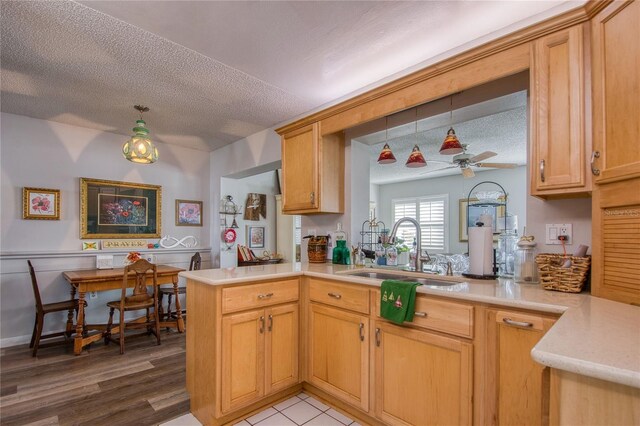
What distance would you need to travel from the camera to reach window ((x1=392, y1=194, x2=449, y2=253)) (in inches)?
278

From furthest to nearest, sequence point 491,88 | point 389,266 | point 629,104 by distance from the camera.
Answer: point 389,266
point 491,88
point 629,104

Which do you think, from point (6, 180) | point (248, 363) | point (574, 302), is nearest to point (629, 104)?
point (574, 302)

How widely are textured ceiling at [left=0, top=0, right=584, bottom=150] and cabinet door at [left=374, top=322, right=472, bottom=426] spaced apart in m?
1.85

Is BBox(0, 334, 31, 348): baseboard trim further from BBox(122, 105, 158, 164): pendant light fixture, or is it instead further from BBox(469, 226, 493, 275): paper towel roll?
BBox(469, 226, 493, 275): paper towel roll

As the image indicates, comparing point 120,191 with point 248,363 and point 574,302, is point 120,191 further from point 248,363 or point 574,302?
point 574,302

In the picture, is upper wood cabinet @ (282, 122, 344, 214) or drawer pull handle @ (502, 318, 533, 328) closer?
drawer pull handle @ (502, 318, 533, 328)

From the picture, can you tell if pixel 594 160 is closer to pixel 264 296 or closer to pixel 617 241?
pixel 617 241

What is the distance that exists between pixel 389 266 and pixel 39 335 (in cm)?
340

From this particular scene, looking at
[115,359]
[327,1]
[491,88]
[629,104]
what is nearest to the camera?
[629,104]

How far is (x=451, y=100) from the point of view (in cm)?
230

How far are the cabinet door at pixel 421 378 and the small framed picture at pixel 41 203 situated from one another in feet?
12.7

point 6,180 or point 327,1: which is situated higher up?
point 327,1

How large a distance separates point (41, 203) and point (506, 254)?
459 centimetres

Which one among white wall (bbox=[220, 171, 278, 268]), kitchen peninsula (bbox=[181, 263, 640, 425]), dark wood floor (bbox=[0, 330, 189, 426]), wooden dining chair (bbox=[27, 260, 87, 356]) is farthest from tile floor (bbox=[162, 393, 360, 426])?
white wall (bbox=[220, 171, 278, 268])
